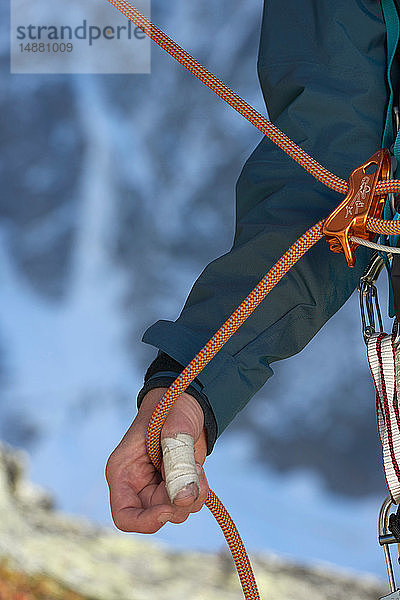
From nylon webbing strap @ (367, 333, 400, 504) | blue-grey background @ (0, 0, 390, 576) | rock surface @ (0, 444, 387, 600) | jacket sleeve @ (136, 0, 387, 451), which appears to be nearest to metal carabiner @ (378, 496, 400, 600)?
nylon webbing strap @ (367, 333, 400, 504)

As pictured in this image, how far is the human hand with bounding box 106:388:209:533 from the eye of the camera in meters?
0.54

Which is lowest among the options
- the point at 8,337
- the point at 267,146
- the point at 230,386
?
the point at 230,386

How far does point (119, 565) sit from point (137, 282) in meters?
0.77

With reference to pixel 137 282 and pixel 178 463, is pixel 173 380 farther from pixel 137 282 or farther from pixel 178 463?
pixel 137 282

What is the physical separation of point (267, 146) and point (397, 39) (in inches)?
5.0

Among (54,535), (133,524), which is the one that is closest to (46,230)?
(54,535)

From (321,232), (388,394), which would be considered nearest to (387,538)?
(388,394)

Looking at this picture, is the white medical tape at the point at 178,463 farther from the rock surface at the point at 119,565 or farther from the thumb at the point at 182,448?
the rock surface at the point at 119,565

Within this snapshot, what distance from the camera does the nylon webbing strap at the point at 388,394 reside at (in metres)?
0.60

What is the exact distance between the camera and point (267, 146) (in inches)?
27.5

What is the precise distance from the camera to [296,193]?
0.66 metres

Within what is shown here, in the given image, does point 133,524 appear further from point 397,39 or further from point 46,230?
point 46,230

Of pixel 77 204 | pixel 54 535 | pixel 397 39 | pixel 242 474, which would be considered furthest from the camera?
pixel 77 204

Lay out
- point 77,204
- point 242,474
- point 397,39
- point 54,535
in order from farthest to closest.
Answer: point 77,204, point 242,474, point 54,535, point 397,39
